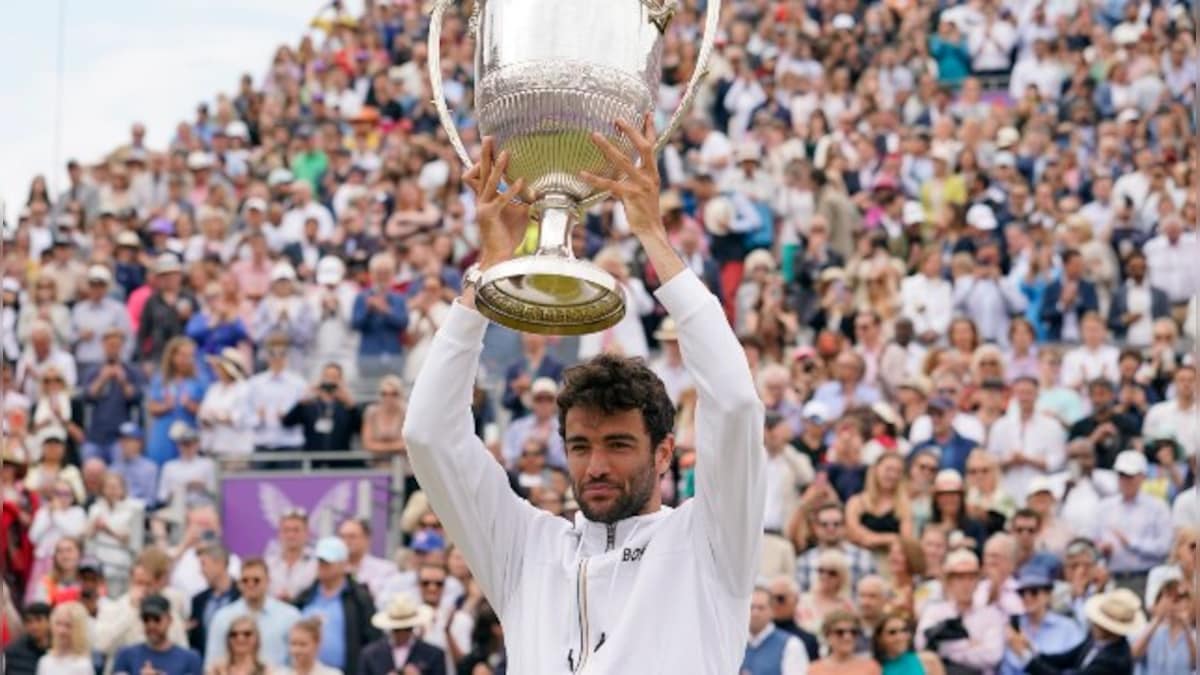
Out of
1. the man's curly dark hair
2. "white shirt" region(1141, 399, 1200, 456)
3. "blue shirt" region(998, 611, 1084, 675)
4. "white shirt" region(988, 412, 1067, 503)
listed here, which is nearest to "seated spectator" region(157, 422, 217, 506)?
"white shirt" region(988, 412, 1067, 503)

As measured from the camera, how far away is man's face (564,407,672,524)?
5.78 m

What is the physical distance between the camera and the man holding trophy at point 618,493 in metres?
5.69

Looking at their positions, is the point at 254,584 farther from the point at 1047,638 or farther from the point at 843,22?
the point at 843,22

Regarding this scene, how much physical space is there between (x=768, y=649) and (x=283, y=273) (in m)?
7.70

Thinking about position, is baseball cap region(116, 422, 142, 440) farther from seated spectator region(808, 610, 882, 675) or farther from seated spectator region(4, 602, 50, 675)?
seated spectator region(808, 610, 882, 675)

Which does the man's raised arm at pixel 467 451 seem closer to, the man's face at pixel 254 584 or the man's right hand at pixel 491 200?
the man's right hand at pixel 491 200

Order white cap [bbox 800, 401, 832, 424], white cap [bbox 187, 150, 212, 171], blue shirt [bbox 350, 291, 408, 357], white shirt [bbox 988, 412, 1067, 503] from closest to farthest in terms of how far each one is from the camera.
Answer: white shirt [bbox 988, 412, 1067, 503] < white cap [bbox 800, 401, 832, 424] < blue shirt [bbox 350, 291, 408, 357] < white cap [bbox 187, 150, 212, 171]

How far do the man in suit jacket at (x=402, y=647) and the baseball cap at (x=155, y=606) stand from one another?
892 mm

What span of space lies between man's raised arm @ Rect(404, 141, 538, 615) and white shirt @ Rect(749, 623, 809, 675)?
17.1 feet

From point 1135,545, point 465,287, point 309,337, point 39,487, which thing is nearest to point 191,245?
point 309,337

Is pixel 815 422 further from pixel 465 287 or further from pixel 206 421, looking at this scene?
pixel 465 287

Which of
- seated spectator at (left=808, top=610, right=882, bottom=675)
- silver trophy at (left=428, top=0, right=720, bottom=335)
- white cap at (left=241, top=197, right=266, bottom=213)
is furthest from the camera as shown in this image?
white cap at (left=241, top=197, right=266, bottom=213)

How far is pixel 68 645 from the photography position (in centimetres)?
1268

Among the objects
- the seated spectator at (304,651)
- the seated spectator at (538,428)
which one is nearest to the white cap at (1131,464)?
the seated spectator at (538,428)
